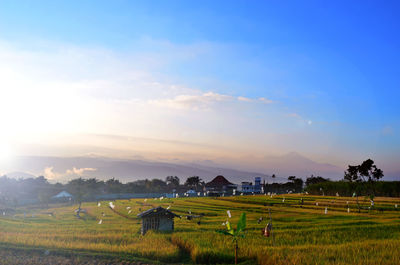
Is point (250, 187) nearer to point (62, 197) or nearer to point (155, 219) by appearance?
point (62, 197)

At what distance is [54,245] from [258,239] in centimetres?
1378

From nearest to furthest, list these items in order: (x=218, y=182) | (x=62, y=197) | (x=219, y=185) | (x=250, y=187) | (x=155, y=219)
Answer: (x=155, y=219) < (x=62, y=197) < (x=250, y=187) < (x=219, y=185) < (x=218, y=182)

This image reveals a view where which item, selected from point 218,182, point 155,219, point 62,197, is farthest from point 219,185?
point 155,219

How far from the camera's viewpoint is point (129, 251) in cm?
2117

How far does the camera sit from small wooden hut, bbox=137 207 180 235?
A: 29.7m

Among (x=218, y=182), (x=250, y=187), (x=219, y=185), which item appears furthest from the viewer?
(x=218, y=182)

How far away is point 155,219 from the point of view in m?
30.1

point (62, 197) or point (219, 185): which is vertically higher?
point (219, 185)

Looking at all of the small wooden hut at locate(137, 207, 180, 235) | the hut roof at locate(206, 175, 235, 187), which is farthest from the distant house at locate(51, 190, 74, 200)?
the hut roof at locate(206, 175, 235, 187)

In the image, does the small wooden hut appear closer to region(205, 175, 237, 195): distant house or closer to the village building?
the village building

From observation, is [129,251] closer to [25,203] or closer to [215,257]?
[215,257]

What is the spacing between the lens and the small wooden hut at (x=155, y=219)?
2970cm

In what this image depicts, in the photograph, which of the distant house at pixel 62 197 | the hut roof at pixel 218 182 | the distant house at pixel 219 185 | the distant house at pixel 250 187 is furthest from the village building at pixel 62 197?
the distant house at pixel 250 187

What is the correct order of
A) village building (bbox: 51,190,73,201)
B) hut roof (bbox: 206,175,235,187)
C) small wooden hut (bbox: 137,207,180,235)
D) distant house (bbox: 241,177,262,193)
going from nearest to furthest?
small wooden hut (bbox: 137,207,180,235) → village building (bbox: 51,190,73,201) → distant house (bbox: 241,177,262,193) → hut roof (bbox: 206,175,235,187)
